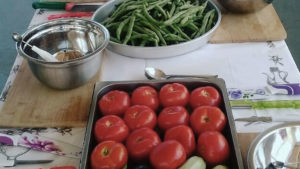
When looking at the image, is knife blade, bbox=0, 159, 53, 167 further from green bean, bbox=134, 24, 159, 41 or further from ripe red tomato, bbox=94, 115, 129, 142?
green bean, bbox=134, 24, 159, 41

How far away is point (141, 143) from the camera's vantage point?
2.27ft

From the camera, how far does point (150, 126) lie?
2.47 ft

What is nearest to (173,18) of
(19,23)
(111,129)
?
(111,129)

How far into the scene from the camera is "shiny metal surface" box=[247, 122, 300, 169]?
0.69 metres

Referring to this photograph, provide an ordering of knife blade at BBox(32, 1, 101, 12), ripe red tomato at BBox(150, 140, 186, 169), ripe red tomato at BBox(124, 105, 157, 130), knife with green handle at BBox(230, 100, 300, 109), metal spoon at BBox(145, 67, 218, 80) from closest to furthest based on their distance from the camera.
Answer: ripe red tomato at BBox(150, 140, 186, 169)
ripe red tomato at BBox(124, 105, 157, 130)
knife with green handle at BBox(230, 100, 300, 109)
metal spoon at BBox(145, 67, 218, 80)
knife blade at BBox(32, 1, 101, 12)

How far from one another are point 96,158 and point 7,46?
1.97 meters

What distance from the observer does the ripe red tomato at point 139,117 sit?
746 millimetres

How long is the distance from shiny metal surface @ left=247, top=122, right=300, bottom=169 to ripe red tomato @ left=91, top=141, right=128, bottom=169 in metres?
0.24

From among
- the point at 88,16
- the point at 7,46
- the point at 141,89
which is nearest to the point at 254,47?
the point at 141,89

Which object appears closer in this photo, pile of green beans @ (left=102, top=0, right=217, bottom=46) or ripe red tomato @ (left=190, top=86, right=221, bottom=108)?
ripe red tomato @ (left=190, top=86, right=221, bottom=108)

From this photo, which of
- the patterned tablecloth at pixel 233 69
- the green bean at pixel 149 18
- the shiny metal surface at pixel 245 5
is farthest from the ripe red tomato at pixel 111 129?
the shiny metal surface at pixel 245 5

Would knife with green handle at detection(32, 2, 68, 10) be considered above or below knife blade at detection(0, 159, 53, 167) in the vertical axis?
above

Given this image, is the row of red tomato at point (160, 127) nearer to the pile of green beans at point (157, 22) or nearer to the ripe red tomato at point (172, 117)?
the ripe red tomato at point (172, 117)

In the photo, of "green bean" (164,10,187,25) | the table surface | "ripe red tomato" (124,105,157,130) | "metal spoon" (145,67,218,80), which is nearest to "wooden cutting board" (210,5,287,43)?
"green bean" (164,10,187,25)
